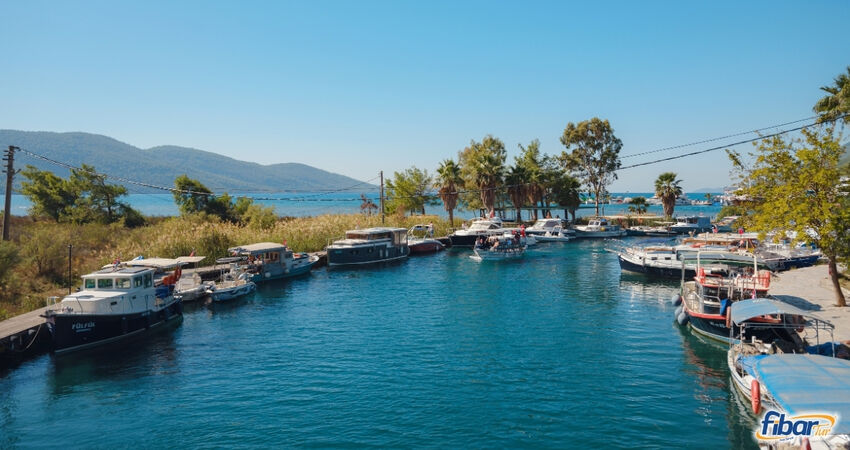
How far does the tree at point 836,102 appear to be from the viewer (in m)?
39.5

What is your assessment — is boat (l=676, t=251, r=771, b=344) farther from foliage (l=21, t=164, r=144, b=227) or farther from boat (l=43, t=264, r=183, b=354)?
foliage (l=21, t=164, r=144, b=227)

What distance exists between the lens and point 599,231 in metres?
85.3

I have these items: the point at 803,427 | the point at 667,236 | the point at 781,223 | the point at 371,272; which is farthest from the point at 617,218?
the point at 803,427

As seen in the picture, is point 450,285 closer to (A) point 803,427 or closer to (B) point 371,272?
→ (B) point 371,272

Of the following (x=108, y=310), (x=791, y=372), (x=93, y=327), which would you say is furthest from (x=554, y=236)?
(x=93, y=327)

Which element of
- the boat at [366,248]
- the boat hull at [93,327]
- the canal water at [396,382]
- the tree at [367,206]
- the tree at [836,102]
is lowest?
the canal water at [396,382]

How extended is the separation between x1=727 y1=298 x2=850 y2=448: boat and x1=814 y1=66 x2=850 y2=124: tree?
2589 cm

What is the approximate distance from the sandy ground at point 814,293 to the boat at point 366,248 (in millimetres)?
38366

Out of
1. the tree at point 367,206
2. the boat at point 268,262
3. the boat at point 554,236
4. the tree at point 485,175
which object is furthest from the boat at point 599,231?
the boat at point 268,262

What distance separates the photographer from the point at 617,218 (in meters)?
97.8

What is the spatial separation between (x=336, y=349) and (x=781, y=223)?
24.0 metres

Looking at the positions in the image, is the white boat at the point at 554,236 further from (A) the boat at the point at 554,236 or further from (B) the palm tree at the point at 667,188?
(B) the palm tree at the point at 667,188

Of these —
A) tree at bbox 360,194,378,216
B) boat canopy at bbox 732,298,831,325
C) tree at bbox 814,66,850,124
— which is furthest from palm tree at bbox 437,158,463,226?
boat canopy at bbox 732,298,831,325

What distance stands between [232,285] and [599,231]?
2541 inches
